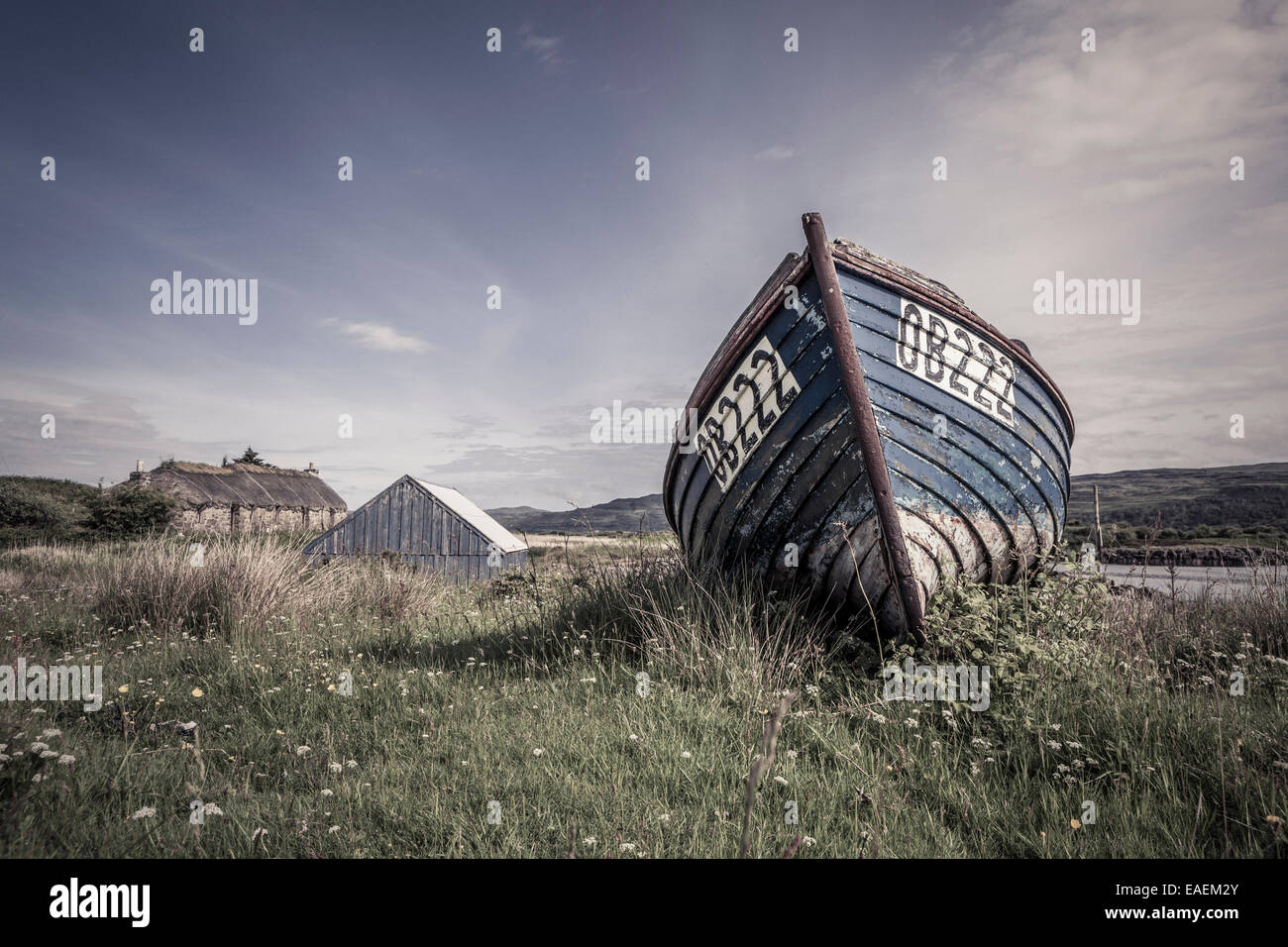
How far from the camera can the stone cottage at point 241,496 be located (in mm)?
37156

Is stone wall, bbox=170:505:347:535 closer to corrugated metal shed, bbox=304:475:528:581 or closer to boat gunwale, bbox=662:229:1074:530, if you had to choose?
corrugated metal shed, bbox=304:475:528:581

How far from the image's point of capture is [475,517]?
24812 mm

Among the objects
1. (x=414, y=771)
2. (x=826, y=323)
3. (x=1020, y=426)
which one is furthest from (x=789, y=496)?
(x=414, y=771)

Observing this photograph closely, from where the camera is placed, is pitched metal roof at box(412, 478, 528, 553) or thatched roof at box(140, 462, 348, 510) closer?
pitched metal roof at box(412, 478, 528, 553)

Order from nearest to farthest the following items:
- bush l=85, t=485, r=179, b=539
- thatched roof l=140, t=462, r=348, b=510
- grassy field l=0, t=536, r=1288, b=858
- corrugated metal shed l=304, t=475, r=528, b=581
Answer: grassy field l=0, t=536, r=1288, b=858 < corrugated metal shed l=304, t=475, r=528, b=581 < bush l=85, t=485, r=179, b=539 < thatched roof l=140, t=462, r=348, b=510

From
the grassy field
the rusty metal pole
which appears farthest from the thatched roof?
the rusty metal pole

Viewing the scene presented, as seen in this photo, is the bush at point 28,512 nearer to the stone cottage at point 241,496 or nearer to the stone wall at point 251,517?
the stone cottage at point 241,496

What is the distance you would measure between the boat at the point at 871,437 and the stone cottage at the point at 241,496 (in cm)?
3396

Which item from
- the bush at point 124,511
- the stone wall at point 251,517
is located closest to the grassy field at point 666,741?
the bush at point 124,511

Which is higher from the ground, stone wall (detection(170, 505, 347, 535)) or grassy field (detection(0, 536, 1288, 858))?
stone wall (detection(170, 505, 347, 535))

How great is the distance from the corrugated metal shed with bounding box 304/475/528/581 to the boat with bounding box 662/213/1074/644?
1842 cm

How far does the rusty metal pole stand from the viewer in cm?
407

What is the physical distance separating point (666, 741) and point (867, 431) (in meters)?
2.54

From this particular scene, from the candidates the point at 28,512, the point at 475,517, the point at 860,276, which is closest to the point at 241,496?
the point at 28,512
